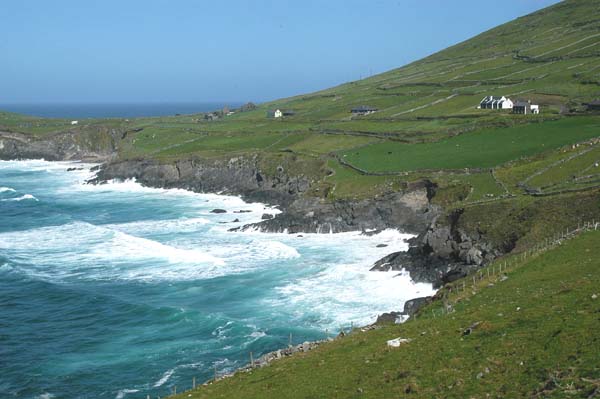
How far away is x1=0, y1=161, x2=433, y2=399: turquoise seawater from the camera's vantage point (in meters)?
40.8

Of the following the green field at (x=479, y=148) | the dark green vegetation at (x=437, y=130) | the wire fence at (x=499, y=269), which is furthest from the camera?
the green field at (x=479, y=148)

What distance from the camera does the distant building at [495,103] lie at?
384 feet

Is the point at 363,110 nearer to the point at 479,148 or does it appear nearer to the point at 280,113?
the point at 280,113

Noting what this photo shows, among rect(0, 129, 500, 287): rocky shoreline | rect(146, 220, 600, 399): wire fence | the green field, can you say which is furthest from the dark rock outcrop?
the green field

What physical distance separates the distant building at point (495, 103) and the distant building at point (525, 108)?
538 cm

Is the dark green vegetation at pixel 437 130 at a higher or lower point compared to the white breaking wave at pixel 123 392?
higher

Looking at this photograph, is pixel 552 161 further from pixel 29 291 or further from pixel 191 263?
pixel 29 291

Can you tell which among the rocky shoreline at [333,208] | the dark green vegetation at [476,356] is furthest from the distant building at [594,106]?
the dark green vegetation at [476,356]

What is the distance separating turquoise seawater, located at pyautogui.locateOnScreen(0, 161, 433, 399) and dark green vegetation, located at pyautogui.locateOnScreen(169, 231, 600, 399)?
13527 mm

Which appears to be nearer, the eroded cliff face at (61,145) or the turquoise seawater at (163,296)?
the turquoise seawater at (163,296)

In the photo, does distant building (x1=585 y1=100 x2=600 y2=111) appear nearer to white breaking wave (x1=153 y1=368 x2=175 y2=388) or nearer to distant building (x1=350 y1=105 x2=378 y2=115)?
distant building (x1=350 y1=105 x2=378 y2=115)

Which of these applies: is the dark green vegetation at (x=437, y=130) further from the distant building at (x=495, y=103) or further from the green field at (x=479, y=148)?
the distant building at (x=495, y=103)

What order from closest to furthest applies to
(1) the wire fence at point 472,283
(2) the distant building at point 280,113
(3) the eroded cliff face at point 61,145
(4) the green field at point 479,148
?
(1) the wire fence at point 472,283
(4) the green field at point 479,148
(2) the distant building at point 280,113
(3) the eroded cliff face at point 61,145

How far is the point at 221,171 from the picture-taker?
11406cm
